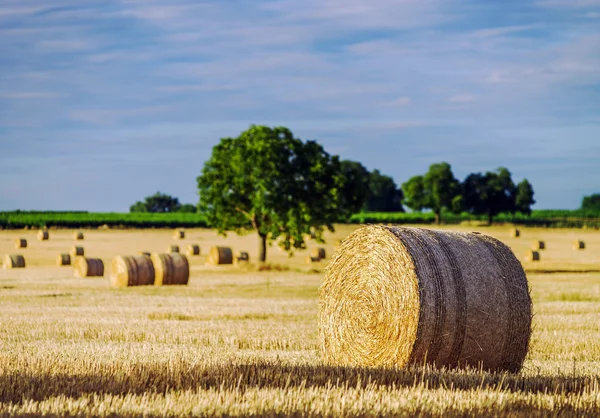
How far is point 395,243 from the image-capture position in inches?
430

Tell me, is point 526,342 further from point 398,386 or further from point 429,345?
point 398,386

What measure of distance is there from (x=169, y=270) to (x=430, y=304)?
2081cm

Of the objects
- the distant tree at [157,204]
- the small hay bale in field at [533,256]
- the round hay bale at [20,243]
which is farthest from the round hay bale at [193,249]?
the distant tree at [157,204]

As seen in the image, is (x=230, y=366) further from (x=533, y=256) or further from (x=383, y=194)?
(x=383, y=194)

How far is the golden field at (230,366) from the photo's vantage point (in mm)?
7645

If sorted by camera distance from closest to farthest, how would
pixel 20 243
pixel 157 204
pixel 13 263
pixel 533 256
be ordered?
pixel 13 263
pixel 533 256
pixel 20 243
pixel 157 204

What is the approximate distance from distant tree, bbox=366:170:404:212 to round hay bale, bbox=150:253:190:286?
397 feet

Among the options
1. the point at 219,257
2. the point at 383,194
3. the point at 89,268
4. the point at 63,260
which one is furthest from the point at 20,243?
the point at 383,194

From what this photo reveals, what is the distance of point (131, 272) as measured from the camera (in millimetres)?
29391

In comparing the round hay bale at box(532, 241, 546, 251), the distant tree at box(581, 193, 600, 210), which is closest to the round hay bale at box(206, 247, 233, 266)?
the round hay bale at box(532, 241, 546, 251)

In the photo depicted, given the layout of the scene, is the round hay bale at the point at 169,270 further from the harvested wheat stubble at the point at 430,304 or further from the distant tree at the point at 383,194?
the distant tree at the point at 383,194

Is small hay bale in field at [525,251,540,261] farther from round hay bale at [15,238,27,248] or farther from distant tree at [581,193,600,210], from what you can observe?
distant tree at [581,193,600,210]

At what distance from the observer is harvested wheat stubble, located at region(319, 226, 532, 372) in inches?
406

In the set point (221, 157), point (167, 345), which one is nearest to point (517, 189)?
point (221, 157)
